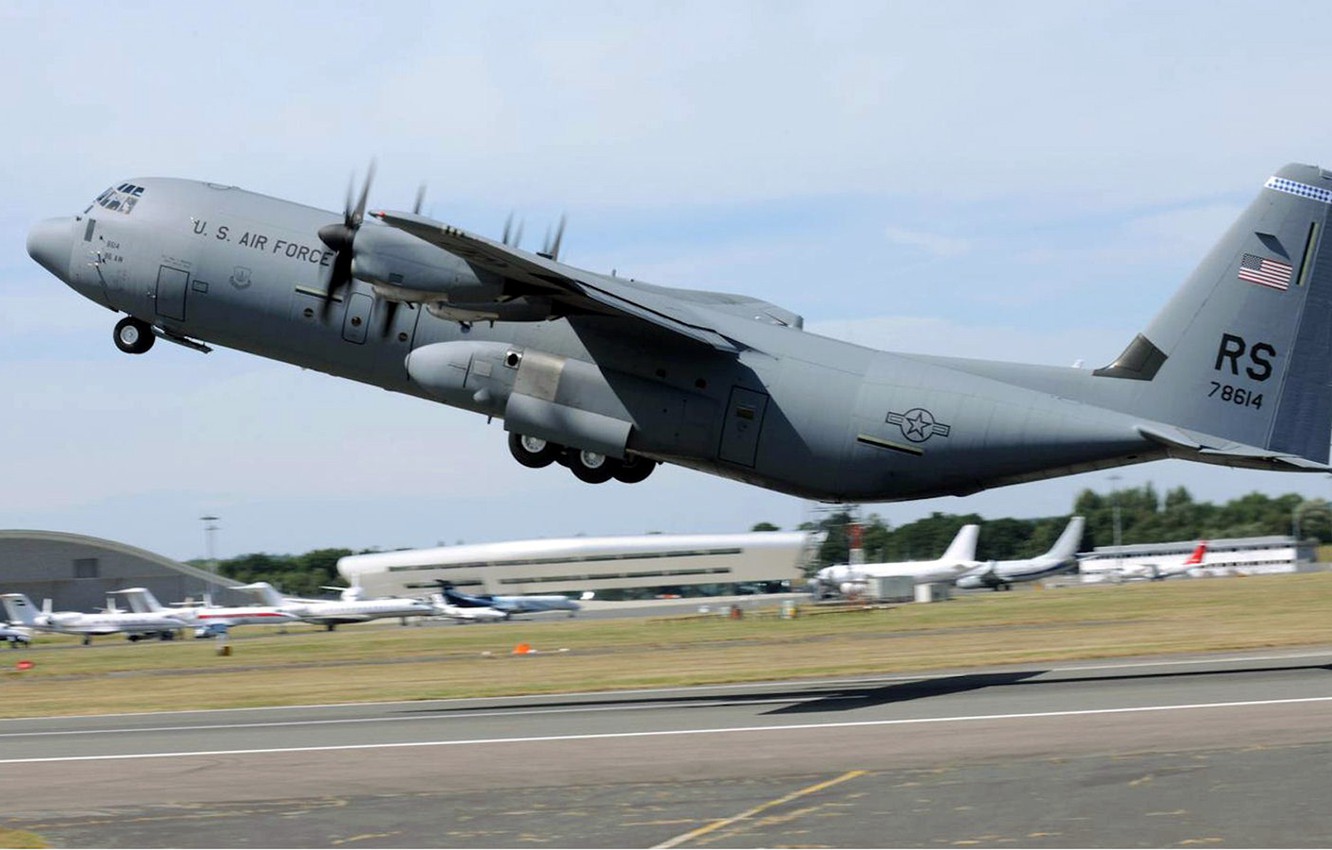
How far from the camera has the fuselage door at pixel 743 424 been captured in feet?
90.0

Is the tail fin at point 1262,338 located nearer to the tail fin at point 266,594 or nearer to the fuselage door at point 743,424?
the fuselage door at point 743,424

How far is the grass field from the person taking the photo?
1516 inches

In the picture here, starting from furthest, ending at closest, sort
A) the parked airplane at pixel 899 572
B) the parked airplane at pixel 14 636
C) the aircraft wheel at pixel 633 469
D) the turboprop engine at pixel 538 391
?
1. the parked airplane at pixel 899 572
2. the parked airplane at pixel 14 636
3. the aircraft wheel at pixel 633 469
4. the turboprop engine at pixel 538 391

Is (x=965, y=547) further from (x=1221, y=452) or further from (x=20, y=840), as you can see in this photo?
(x=20, y=840)

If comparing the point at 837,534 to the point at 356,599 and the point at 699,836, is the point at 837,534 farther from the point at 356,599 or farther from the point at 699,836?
the point at 699,836

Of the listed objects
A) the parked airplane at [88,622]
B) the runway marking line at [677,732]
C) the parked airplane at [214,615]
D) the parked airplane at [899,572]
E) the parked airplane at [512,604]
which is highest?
the parked airplane at [899,572]

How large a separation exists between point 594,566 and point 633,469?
92679 millimetres

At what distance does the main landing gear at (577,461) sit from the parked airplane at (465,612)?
63713 millimetres

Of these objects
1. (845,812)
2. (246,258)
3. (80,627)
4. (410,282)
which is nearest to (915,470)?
(410,282)

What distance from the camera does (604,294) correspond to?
87.7ft

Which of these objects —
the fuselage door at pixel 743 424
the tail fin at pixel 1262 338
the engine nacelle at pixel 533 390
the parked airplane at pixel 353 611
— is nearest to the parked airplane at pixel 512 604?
the parked airplane at pixel 353 611

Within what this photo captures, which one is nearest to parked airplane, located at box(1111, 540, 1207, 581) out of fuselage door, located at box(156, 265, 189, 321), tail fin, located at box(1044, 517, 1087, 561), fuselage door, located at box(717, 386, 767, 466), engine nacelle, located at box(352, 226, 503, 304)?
tail fin, located at box(1044, 517, 1087, 561)

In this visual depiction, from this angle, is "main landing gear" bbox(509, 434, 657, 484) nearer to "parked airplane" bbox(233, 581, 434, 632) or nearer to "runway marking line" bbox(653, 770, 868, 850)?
"runway marking line" bbox(653, 770, 868, 850)

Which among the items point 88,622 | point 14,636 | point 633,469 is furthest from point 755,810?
point 88,622
